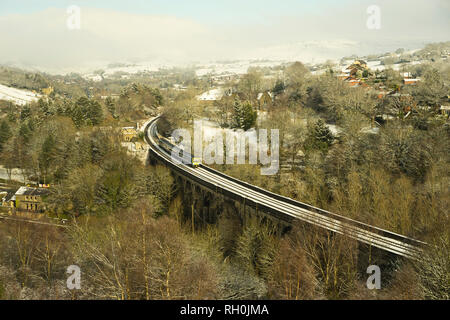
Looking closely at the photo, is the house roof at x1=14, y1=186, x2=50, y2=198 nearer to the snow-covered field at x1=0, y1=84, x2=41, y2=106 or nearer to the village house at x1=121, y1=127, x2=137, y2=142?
the village house at x1=121, y1=127, x2=137, y2=142

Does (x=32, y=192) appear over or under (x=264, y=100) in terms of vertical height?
under

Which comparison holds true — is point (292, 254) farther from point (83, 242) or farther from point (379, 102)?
point (379, 102)

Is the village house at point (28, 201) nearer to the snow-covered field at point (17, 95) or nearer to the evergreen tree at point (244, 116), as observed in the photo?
the evergreen tree at point (244, 116)

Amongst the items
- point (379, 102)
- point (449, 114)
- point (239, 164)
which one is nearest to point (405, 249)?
point (239, 164)

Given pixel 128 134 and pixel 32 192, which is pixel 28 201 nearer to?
pixel 32 192

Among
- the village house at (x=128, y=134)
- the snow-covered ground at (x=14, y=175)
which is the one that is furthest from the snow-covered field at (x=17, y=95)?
the village house at (x=128, y=134)

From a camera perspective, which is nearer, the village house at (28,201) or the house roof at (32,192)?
the village house at (28,201)

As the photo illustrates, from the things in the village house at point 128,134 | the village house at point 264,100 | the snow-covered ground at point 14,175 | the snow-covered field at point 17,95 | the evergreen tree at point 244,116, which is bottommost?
the snow-covered ground at point 14,175

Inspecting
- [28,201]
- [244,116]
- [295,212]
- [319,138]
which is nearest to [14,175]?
[28,201]
